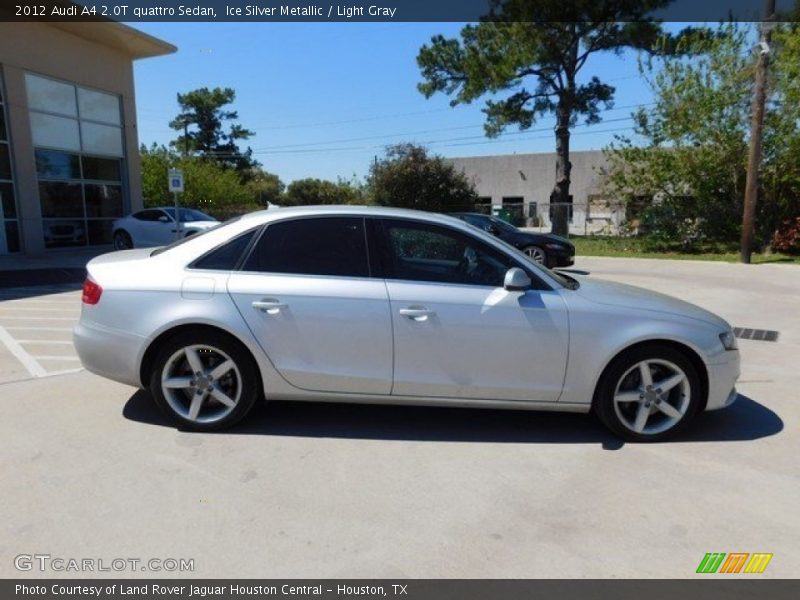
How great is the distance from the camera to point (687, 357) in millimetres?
3949

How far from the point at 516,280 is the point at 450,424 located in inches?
49.7

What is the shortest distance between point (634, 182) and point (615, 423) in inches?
798

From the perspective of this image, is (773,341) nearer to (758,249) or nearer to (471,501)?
(471,501)

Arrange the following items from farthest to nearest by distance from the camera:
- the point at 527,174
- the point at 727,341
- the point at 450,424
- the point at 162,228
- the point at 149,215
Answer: the point at 527,174 → the point at 149,215 → the point at 162,228 → the point at 450,424 → the point at 727,341

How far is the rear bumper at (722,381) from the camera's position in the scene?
12.9 feet

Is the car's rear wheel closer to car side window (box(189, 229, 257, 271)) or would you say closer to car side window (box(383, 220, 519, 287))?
car side window (box(383, 220, 519, 287))

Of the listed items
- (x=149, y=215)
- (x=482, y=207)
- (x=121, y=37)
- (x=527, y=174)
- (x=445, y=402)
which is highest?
(x=121, y=37)

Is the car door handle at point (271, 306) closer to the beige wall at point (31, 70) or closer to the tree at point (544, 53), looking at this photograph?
the beige wall at point (31, 70)

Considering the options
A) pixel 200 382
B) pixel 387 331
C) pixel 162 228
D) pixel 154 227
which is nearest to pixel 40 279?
pixel 162 228

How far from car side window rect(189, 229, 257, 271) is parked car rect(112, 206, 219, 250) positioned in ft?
44.4

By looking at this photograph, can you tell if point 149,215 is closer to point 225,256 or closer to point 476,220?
point 476,220

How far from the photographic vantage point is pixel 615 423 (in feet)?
13.0
